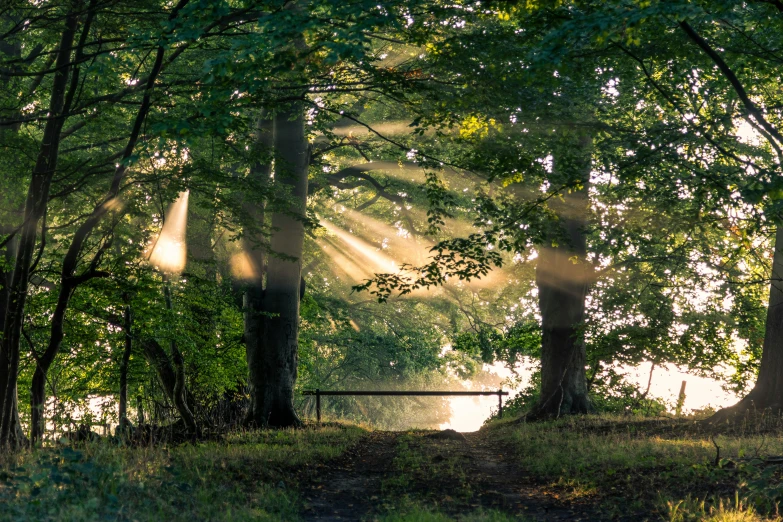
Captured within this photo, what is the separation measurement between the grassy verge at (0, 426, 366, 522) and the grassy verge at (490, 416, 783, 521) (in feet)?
12.4

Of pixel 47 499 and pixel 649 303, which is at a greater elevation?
pixel 649 303

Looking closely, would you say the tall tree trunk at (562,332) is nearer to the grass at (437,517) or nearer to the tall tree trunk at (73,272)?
the grass at (437,517)

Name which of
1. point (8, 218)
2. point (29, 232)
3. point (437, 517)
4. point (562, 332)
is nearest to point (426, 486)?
point (437, 517)

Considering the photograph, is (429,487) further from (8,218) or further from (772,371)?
(8,218)

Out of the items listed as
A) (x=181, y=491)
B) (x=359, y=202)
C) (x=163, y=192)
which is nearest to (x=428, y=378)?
(x=359, y=202)

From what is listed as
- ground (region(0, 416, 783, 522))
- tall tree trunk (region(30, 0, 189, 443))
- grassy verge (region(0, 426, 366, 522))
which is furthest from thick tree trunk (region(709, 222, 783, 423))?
tall tree trunk (region(30, 0, 189, 443))

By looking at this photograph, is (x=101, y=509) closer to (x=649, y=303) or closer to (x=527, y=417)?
(x=527, y=417)

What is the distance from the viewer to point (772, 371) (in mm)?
14984

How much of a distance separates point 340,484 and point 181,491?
2913 millimetres

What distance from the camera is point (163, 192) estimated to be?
1326 cm

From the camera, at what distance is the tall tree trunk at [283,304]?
18.4m

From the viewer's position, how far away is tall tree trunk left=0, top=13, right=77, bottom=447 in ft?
36.1

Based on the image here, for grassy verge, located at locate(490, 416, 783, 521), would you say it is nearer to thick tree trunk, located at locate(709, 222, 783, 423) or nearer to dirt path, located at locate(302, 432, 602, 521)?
dirt path, located at locate(302, 432, 602, 521)

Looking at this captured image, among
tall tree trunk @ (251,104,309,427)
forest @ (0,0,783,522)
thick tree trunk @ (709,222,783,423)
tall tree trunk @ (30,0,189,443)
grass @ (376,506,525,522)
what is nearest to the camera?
grass @ (376,506,525,522)
